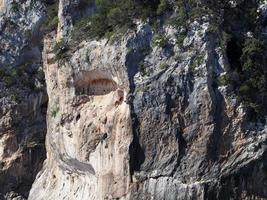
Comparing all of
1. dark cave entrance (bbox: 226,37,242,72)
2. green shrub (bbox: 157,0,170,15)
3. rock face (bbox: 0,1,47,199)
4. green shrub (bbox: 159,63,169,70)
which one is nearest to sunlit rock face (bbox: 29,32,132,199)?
green shrub (bbox: 159,63,169,70)

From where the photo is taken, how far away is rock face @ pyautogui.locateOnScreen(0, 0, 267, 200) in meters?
20.3

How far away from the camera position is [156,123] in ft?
68.6

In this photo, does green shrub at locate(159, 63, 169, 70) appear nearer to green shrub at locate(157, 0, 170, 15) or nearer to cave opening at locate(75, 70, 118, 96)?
green shrub at locate(157, 0, 170, 15)

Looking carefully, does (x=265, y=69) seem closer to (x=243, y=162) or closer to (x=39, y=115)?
(x=243, y=162)

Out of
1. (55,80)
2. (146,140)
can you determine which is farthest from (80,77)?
(146,140)

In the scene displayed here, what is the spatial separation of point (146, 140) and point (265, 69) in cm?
410

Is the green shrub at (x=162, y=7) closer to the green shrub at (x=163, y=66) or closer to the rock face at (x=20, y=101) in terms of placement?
the green shrub at (x=163, y=66)

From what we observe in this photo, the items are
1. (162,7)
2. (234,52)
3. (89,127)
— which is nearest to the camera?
(234,52)

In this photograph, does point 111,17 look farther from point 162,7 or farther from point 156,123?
point 156,123

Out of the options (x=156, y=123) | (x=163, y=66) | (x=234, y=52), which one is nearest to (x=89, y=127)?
(x=156, y=123)

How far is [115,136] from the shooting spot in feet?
71.2

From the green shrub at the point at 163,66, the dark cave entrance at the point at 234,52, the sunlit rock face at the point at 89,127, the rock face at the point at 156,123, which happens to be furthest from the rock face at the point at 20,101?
the dark cave entrance at the point at 234,52

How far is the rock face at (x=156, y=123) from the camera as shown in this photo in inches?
800

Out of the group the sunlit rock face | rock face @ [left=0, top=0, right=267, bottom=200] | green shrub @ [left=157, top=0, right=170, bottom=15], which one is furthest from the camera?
green shrub @ [left=157, top=0, right=170, bottom=15]
